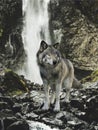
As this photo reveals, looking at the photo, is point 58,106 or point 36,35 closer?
point 58,106

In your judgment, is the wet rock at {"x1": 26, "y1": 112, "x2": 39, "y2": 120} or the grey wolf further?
the wet rock at {"x1": 26, "y1": 112, "x2": 39, "y2": 120}

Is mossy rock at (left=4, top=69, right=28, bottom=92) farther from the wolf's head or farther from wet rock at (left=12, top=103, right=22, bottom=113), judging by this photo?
the wolf's head

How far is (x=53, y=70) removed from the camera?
46.2ft

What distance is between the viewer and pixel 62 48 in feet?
106

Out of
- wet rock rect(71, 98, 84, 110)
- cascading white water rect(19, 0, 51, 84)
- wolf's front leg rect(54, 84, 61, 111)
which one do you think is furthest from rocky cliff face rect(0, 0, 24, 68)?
wolf's front leg rect(54, 84, 61, 111)

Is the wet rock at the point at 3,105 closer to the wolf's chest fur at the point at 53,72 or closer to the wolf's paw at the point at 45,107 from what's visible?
the wolf's paw at the point at 45,107

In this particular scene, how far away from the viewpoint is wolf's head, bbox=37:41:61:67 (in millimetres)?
13805

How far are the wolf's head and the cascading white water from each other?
18.8 m

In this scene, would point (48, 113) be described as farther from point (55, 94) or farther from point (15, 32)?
point (15, 32)

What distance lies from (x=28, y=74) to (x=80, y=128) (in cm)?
1790

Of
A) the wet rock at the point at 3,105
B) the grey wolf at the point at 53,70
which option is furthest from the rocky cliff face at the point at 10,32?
the grey wolf at the point at 53,70

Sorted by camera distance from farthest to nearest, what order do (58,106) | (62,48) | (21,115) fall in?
(62,48) → (21,115) → (58,106)

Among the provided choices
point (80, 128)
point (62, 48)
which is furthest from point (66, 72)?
point (62, 48)

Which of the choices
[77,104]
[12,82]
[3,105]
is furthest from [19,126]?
[12,82]
